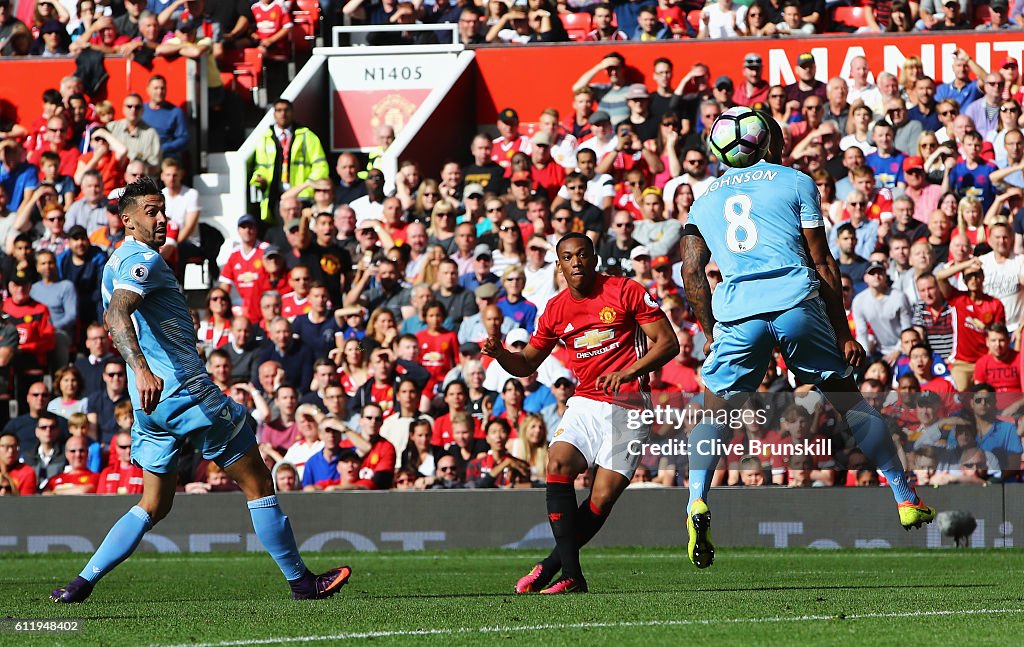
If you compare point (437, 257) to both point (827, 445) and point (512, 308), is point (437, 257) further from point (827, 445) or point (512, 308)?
point (827, 445)

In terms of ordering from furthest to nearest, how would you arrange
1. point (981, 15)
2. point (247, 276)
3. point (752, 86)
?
point (981, 15)
point (752, 86)
point (247, 276)

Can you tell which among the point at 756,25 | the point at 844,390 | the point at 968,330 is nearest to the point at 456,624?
the point at 844,390

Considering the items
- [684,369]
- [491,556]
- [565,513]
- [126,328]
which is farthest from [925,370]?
[126,328]

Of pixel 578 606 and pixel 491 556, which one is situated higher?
pixel 578 606

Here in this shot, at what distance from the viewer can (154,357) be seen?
8.23 metres

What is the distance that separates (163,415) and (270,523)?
76 cm

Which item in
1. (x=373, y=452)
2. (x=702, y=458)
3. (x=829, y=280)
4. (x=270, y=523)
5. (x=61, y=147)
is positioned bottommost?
(x=373, y=452)

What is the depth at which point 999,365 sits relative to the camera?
14.2 m

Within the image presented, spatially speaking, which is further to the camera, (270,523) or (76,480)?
(76,480)

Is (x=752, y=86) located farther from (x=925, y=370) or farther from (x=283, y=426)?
(x=283, y=426)

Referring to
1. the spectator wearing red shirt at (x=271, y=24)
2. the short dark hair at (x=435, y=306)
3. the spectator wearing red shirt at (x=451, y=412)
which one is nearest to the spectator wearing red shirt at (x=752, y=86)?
the short dark hair at (x=435, y=306)

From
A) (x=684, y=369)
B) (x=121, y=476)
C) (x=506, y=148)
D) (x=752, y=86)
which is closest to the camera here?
(x=684, y=369)

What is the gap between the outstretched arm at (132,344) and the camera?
7980 millimetres

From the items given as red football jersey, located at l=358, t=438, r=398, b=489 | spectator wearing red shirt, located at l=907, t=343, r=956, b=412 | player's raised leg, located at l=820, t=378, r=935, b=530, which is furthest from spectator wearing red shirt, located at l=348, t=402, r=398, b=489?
player's raised leg, located at l=820, t=378, r=935, b=530
